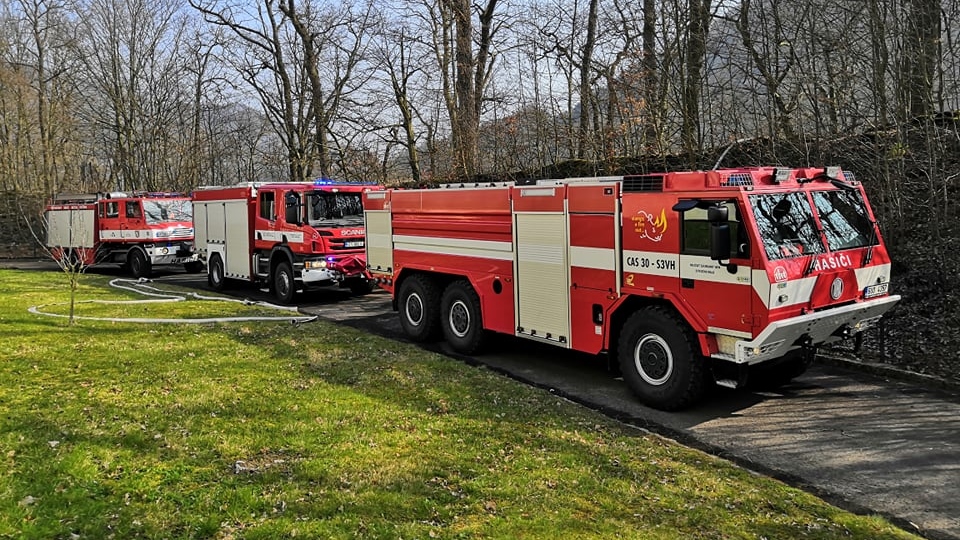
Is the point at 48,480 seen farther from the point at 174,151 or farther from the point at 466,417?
the point at 174,151

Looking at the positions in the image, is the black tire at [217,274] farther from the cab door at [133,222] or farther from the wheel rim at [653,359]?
the wheel rim at [653,359]

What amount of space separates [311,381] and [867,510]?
568cm

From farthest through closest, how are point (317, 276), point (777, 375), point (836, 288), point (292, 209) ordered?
point (292, 209), point (317, 276), point (777, 375), point (836, 288)

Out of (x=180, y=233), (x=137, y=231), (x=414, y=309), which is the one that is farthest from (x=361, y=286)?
(x=137, y=231)

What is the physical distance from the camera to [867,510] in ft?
16.6

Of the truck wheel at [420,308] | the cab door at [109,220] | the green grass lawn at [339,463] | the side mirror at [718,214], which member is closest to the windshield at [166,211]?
the cab door at [109,220]

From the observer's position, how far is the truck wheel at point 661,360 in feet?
23.4

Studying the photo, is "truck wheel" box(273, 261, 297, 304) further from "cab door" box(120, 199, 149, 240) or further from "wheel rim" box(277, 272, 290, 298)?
"cab door" box(120, 199, 149, 240)

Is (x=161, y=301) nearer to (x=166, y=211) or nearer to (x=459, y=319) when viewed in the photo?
(x=459, y=319)

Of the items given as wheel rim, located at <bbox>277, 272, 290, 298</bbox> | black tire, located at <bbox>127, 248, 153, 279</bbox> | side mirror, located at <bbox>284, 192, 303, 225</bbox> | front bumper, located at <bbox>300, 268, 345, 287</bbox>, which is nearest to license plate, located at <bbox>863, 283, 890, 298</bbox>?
front bumper, located at <bbox>300, 268, 345, 287</bbox>

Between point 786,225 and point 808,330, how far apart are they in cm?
107

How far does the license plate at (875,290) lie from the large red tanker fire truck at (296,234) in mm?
10674

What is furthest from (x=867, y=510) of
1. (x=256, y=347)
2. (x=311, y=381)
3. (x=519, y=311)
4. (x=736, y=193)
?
(x=256, y=347)

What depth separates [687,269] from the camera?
7070 mm
